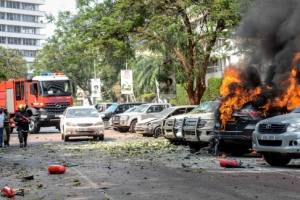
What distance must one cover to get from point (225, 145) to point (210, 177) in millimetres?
5285

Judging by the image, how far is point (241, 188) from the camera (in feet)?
35.9

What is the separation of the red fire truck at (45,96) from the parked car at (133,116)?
3693mm

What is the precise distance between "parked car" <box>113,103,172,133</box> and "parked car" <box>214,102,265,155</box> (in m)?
17.6

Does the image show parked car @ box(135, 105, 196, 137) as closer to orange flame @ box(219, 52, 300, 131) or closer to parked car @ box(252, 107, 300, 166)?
orange flame @ box(219, 52, 300, 131)

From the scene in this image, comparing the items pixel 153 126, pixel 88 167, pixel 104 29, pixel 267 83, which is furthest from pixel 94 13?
pixel 88 167

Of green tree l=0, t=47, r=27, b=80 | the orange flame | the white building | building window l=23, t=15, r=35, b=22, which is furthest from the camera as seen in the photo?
building window l=23, t=15, r=35, b=22

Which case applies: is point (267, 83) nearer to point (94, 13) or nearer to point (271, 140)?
point (271, 140)

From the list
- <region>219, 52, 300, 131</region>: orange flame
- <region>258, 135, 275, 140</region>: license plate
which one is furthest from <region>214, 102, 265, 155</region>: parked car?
<region>258, 135, 275, 140</region>: license plate

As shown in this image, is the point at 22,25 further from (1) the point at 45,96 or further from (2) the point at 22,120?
(2) the point at 22,120

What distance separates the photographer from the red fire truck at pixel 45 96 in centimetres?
3869

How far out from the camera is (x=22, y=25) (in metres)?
154

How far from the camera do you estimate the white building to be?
148250 millimetres

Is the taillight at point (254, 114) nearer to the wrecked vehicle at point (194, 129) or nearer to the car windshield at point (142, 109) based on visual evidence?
the wrecked vehicle at point (194, 129)

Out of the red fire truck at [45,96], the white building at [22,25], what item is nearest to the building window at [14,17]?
the white building at [22,25]
